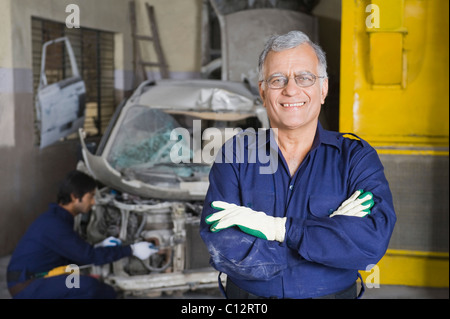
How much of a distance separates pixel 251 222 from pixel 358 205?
38cm

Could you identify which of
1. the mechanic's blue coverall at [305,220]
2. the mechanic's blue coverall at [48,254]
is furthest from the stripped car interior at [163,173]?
the mechanic's blue coverall at [305,220]

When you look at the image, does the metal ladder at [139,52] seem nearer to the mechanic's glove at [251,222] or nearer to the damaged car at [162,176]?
the damaged car at [162,176]

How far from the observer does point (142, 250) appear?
380 centimetres

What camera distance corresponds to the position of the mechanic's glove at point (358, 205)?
1655 mm

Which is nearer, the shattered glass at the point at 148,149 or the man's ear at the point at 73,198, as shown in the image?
the man's ear at the point at 73,198

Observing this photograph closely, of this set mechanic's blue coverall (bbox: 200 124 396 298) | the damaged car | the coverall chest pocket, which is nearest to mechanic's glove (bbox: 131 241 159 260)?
the damaged car

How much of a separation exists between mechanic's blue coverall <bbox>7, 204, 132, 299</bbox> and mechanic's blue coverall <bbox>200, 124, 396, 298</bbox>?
1966 mm

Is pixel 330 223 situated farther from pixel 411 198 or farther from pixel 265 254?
pixel 411 198

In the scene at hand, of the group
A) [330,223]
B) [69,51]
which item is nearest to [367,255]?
[330,223]

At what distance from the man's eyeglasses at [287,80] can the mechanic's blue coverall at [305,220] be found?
0.22 meters

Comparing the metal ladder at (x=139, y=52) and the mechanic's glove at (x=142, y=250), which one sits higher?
the metal ladder at (x=139, y=52)

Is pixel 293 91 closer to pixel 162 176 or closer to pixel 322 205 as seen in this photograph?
pixel 322 205

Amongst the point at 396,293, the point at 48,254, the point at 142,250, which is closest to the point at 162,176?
the point at 142,250

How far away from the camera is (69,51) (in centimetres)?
652
